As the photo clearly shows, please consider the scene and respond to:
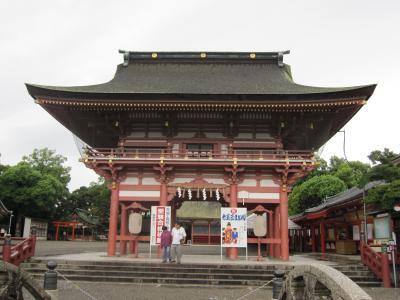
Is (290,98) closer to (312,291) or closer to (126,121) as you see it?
(126,121)

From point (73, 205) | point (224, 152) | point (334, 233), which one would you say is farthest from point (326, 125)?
point (73, 205)

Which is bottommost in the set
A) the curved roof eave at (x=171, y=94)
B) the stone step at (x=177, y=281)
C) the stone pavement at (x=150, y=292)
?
the stone pavement at (x=150, y=292)

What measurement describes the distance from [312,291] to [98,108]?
15950 millimetres

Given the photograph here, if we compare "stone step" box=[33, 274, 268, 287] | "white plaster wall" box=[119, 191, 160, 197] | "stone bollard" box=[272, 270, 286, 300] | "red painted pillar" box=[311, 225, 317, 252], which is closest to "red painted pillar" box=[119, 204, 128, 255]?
"white plaster wall" box=[119, 191, 160, 197]

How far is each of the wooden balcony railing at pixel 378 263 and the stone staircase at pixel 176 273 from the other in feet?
0.88

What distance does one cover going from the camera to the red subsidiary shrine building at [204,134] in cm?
1842

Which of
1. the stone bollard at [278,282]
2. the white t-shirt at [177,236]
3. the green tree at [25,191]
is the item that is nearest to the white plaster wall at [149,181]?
the white t-shirt at [177,236]

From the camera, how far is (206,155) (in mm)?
19172

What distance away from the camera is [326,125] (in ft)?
69.3

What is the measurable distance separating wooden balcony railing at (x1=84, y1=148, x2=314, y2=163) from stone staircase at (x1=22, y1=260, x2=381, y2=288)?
5392 millimetres

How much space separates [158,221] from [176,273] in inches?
156

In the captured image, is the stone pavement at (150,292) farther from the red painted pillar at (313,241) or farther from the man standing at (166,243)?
the red painted pillar at (313,241)

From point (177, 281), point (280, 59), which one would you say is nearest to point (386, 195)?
point (177, 281)

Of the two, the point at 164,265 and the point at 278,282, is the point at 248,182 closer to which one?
the point at 164,265
